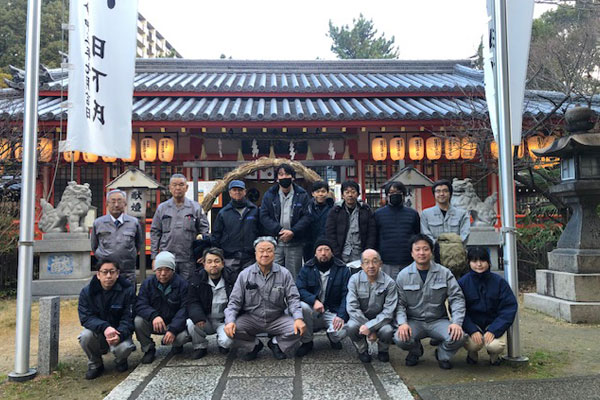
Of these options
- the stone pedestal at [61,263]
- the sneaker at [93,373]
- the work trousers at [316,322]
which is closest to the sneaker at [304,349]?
the work trousers at [316,322]

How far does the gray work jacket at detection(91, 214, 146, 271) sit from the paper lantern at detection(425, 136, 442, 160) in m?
7.15

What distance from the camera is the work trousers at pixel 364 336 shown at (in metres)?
4.14

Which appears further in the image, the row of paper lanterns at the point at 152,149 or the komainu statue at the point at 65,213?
the row of paper lanterns at the point at 152,149

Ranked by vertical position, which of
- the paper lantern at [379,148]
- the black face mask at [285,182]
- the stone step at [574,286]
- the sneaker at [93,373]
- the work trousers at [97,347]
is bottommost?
the sneaker at [93,373]

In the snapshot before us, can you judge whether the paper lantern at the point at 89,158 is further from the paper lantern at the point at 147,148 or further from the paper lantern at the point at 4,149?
the paper lantern at the point at 4,149

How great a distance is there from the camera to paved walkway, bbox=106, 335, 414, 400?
3551 millimetres

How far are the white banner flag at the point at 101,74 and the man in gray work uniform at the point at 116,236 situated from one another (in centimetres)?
79

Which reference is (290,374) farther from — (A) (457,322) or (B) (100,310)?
(B) (100,310)

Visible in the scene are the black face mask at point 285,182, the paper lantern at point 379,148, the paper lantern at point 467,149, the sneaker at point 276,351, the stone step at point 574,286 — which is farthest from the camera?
the paper lantern at point 379,148

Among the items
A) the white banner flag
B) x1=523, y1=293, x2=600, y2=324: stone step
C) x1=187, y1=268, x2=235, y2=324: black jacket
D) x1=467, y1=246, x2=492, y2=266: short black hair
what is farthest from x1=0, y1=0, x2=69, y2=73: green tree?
x1=523, y1=293, x2=600, y2=324: stone step

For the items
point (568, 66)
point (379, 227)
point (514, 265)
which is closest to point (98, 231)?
point (379, 227)

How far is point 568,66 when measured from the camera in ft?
40.5

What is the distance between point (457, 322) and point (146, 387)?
2.93 metres

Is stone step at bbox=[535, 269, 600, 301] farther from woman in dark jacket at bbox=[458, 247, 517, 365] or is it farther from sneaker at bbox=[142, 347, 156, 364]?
sneaker at bbox=[142, 347, 156, 364]
